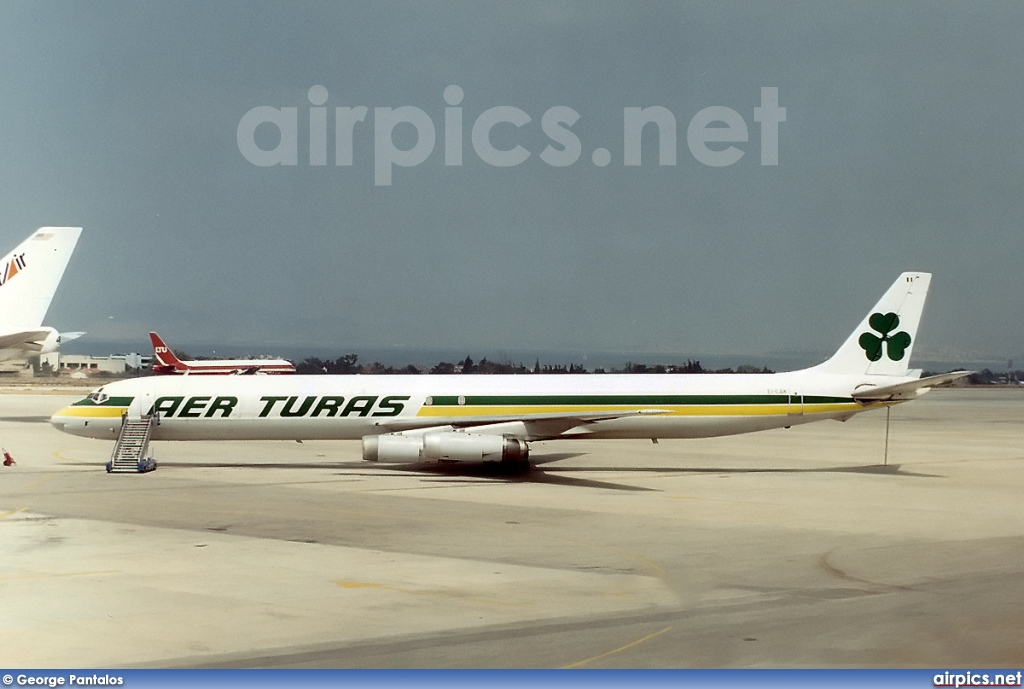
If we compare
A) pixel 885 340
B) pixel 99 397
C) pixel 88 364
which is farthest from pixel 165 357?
pixel 88 364

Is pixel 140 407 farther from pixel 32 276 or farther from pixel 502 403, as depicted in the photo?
pixel 32 276

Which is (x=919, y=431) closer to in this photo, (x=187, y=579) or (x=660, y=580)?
(x=660, y=580)

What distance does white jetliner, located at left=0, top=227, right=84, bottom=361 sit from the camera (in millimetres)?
53000

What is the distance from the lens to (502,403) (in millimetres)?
40312

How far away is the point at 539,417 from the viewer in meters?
39.7

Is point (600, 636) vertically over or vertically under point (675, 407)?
under

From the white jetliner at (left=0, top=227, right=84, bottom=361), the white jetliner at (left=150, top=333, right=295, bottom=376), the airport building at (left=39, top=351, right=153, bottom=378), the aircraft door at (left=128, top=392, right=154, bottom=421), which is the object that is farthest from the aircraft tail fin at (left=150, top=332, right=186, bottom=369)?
the aircraft door at (left=128, top=392, right=154, bottom=421)

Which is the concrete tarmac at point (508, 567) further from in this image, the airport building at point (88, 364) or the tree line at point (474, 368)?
the airport building at point (88, 364)

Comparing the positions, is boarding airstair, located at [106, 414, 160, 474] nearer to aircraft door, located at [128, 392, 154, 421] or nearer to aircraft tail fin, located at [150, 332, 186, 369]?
aircraft door, located at [128, 392, 154, 421]

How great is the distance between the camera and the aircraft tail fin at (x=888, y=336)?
1652 inches

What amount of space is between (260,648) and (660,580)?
8.44 meters

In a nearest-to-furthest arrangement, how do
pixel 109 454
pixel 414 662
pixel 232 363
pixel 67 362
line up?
pixel 414 662
pixel 109 454
pixel 232 363
pixel 67 362

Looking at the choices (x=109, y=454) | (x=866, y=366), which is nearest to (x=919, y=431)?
(x=866, y=366)

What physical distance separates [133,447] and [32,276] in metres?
18.8
